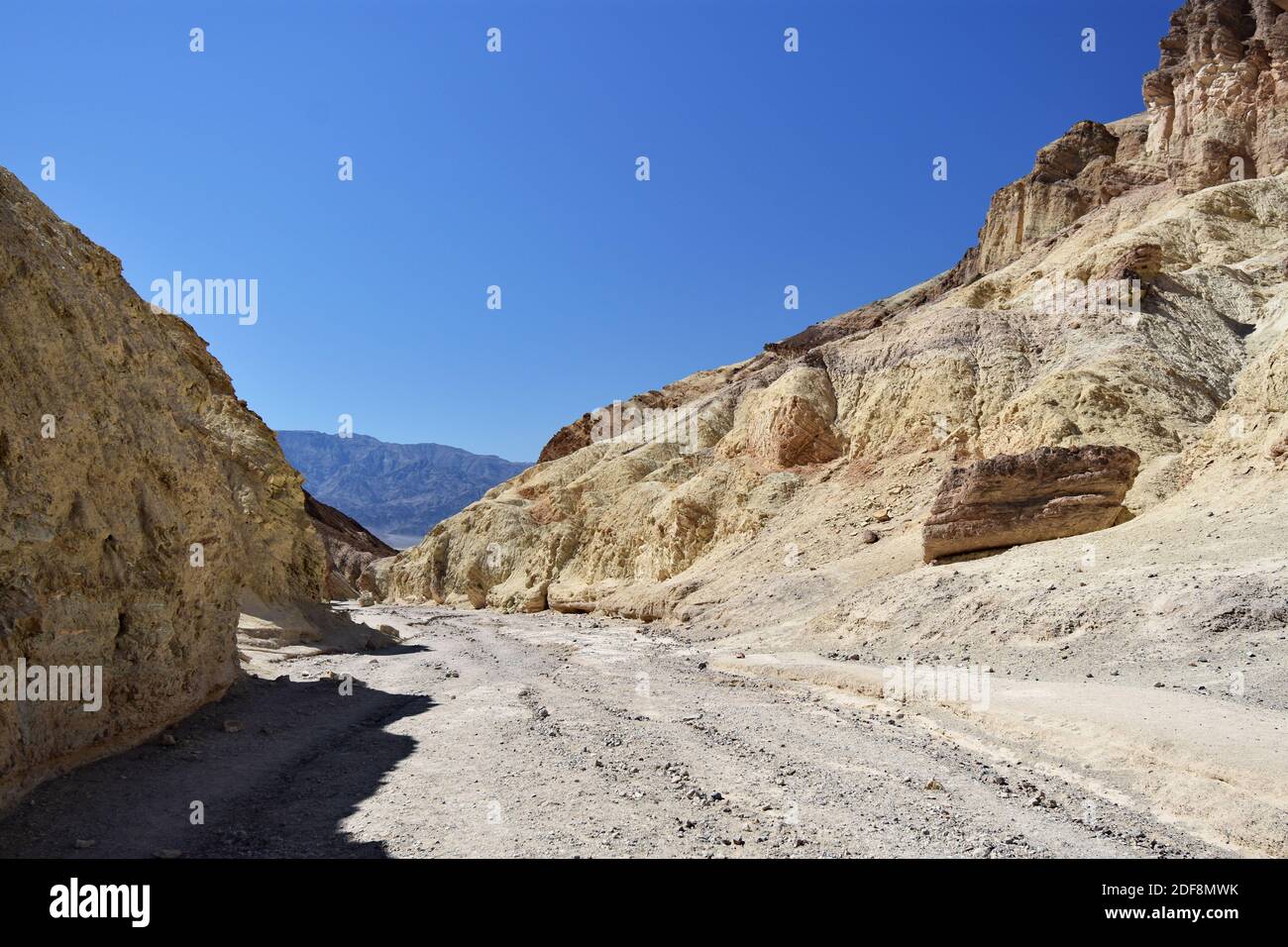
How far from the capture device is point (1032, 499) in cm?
1953

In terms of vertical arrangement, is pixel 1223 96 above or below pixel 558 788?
above

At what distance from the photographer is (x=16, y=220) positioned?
8.05m

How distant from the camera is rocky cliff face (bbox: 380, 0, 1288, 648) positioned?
939 inches

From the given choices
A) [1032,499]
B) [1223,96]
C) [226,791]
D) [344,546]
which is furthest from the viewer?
[344,546]

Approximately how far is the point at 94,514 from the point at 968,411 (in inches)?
1158

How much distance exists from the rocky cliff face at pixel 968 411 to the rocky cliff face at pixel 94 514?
532 inches

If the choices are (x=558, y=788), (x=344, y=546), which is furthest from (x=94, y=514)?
(x=344, y=546)

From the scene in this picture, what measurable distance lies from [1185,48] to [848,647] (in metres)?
59.6

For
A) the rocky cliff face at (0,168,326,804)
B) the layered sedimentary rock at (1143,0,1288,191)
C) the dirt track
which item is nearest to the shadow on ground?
the dirt track

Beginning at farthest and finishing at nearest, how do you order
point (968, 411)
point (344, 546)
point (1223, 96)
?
1. point (344, 546)
2. point (1223, 96)
3. point (968, 411)

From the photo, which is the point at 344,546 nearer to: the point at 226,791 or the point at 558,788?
the point at 226,791

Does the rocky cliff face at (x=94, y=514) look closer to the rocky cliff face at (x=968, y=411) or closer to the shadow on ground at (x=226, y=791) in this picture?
the shadow on ground at (x=226, y=791)
